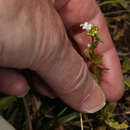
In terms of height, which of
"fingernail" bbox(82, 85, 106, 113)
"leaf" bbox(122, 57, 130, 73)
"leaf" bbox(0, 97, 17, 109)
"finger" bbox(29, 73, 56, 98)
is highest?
A: "leaf" bbox(0, 97, 17, 109)

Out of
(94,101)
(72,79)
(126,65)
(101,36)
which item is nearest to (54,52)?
(72,79)

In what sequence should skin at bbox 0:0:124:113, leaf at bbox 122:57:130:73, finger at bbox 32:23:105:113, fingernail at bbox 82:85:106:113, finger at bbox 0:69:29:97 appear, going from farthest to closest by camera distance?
leaf at bbox 122:57:130:73, finger at bbox 0:69:29:97, fingernail at bbox 82:85:106:113, finger at bbox 32:23:105:113, skin at bbox 0:0:124:113

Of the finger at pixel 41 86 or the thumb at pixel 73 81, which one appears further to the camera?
the finger at pixel 41 86

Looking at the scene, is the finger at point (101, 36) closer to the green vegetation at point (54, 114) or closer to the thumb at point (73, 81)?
the green vegetation at point (54, 114)

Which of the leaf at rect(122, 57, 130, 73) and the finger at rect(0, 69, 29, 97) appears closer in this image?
the finger at rect(0, 69, 29, 97)

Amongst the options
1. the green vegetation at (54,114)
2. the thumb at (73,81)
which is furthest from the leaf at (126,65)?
the thumb at (73,81)

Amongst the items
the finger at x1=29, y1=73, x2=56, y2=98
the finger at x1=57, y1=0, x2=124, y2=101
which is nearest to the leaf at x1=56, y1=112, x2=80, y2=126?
the finger at x1=29, y1=73, x2=56, y2=98

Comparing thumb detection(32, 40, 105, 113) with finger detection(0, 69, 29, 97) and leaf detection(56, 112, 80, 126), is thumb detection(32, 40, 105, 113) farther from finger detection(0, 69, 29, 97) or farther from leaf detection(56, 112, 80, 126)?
finger detection(0, 69, 29, 97)

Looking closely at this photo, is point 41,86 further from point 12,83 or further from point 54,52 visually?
point 54,52
